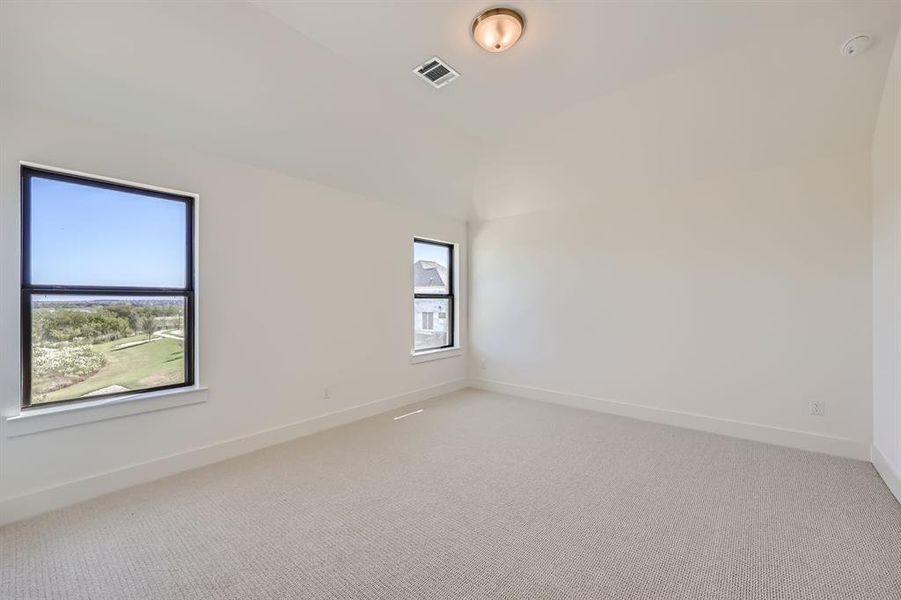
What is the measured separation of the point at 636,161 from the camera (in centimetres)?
362

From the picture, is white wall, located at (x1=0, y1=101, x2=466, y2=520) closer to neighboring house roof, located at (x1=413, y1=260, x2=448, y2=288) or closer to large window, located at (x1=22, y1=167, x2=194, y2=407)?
large window, located at (x1=22, y1=167, x2=194, y2=407)

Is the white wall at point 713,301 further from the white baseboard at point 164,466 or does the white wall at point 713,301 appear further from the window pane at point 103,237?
the window pane at point 103,237

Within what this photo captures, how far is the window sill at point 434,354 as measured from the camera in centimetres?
459

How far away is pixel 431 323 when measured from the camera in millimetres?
5008

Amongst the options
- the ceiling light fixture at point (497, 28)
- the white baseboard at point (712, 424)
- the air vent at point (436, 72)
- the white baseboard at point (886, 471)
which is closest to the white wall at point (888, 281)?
the white baseboard at point (886, 471)

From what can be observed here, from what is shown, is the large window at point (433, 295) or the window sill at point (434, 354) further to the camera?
the large window at point (433, 295)

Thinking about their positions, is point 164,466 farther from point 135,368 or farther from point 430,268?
point 430,268

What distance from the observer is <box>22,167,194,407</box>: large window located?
2.25m

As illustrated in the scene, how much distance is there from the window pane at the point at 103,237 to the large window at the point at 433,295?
248 centimetres

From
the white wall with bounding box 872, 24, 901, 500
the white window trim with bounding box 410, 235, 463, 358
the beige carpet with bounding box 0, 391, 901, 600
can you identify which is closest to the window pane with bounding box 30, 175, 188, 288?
the beige carpet with bounding box 0, 391, 901, 600

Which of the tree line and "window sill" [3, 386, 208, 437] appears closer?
"window sill" [3, 386, 208, 437]

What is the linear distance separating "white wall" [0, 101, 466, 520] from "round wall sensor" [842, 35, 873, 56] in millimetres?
3700

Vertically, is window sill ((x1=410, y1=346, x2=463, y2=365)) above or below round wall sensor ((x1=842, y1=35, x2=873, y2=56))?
below

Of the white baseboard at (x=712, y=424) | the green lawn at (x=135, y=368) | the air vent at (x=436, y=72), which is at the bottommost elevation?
the white baseboard at (x=712, y=424)
